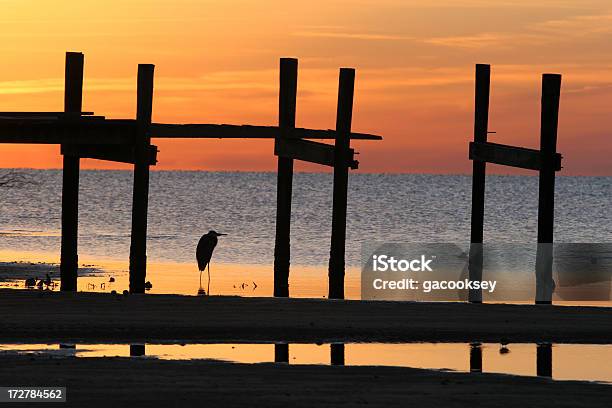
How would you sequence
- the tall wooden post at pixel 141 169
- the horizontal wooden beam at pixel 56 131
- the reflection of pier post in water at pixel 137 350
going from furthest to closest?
the tall wooden post at pixel 141 169, the horizontal wooden beam at pixel 56 131, the reflection of pier post in water at pixel 137 350

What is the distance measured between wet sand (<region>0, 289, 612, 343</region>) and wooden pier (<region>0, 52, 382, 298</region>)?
232 cm

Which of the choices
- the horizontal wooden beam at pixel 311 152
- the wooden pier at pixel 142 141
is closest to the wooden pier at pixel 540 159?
the wooden pier at pixel 142 141

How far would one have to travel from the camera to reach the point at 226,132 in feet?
69.8

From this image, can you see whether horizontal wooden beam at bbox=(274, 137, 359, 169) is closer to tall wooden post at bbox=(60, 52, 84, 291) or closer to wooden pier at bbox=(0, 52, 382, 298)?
wooden pier at bbox=(0, 52, 382, 298)

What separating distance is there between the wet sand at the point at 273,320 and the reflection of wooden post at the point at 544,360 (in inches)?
24.7

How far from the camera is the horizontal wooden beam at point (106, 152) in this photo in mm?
20711

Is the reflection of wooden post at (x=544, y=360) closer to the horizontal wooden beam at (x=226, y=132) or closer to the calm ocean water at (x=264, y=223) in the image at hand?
the horizontal wooden beam at (x=226, y=132)

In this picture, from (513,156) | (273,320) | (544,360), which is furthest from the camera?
(513,156)

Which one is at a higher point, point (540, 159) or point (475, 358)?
point (540, 159)

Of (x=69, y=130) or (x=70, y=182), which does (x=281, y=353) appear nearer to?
(x=69, y=130)

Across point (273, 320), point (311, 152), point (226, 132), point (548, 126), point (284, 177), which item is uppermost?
point (548, 126)

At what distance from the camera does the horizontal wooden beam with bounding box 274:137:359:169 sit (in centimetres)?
2180

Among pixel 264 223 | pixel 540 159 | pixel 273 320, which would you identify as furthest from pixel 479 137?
pixel 264 223

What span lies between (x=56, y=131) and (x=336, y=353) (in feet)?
23.4
